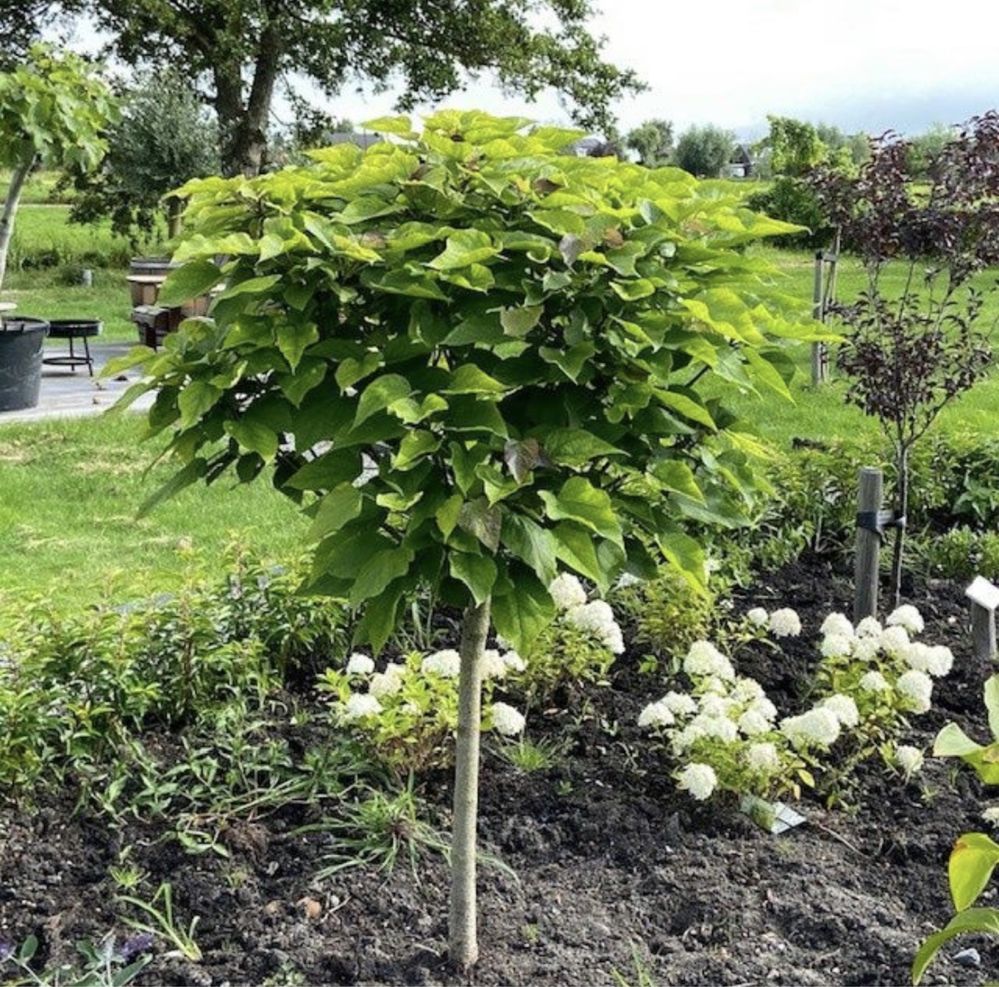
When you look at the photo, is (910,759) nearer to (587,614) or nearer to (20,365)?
(587,614)

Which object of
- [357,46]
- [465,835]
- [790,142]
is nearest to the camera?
[465,835]

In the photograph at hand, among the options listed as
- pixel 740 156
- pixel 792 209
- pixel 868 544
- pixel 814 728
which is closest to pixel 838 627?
pixel 814 728

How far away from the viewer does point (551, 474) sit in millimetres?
1914

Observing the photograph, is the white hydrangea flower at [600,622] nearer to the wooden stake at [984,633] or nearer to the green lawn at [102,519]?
the wooden stake at [984,633]

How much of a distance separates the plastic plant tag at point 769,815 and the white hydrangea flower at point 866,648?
1.84 feet

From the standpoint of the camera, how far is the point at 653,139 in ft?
119

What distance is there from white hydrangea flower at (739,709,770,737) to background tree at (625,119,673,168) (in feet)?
106

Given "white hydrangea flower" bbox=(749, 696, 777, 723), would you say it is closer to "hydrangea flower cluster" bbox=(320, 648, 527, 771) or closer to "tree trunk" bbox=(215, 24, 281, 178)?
"hydrangea flower cluster" bbox=(320, 648, 527, 771)

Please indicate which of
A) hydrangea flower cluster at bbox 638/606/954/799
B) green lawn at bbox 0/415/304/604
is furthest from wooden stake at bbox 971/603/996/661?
green lawn at bbox 0/415/304/604

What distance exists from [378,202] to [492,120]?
1.02 feet

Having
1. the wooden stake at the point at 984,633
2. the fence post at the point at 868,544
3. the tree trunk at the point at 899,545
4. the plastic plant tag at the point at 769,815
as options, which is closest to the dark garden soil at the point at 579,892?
the plastic plant tag at the point at 769,815

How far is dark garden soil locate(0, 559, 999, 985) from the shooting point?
94.2 inches

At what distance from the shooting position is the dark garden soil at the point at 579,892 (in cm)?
239

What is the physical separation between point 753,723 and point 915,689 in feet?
1.82
